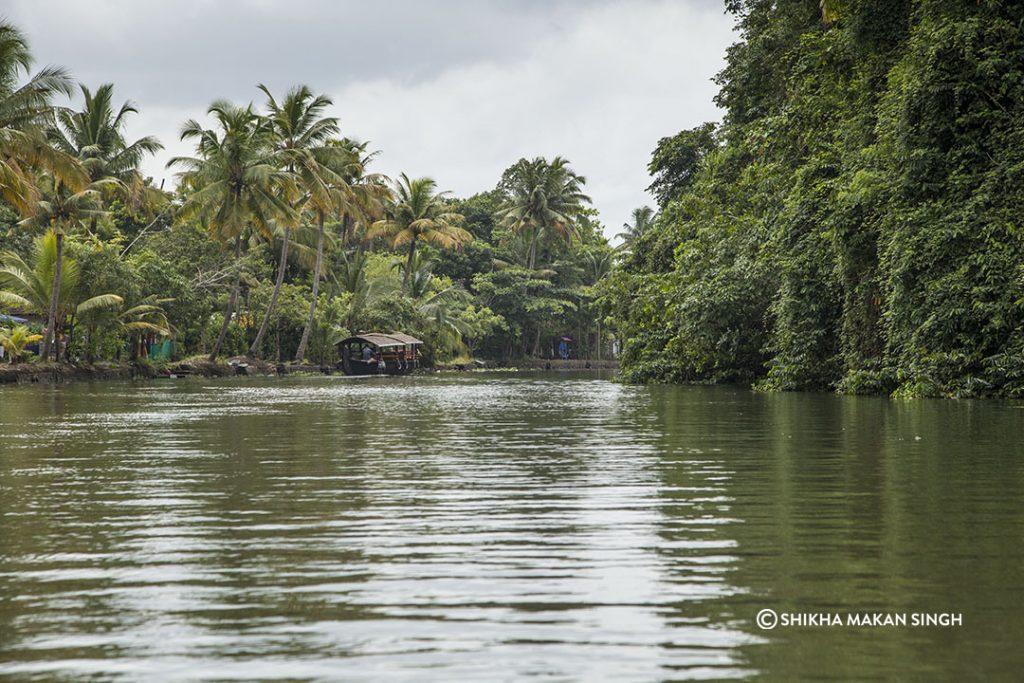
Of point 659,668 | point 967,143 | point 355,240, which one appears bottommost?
point 659,668

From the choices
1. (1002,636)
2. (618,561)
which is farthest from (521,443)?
(1002,636)

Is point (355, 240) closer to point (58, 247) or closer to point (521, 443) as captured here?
point (58, 247)

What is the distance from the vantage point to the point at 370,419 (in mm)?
15117

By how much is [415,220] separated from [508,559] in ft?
178

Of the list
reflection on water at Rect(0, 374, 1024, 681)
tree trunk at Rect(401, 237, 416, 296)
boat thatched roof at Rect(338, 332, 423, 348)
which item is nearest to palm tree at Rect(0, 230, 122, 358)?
boat thatched roof at Rect(338, 332, 423, 348)

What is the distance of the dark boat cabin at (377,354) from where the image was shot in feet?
163

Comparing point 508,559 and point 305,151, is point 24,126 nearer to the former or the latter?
point 305,151

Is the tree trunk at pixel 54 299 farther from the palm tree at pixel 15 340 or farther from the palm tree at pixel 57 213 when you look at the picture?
the palm tree at pixel 15 340

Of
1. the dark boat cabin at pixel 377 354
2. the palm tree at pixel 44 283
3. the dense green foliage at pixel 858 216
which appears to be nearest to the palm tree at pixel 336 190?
the dark boat cabin at pixel 377 354

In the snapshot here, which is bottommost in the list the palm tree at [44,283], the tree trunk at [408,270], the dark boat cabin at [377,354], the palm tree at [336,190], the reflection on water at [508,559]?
the reflection on water at [508,559]

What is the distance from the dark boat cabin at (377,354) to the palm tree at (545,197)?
1587 cm

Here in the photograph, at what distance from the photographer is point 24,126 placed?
28547mm

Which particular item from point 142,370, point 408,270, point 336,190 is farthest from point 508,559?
point 408,270

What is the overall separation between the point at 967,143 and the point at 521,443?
11.7m
